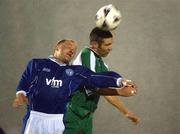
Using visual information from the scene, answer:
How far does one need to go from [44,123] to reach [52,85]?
0.78ft

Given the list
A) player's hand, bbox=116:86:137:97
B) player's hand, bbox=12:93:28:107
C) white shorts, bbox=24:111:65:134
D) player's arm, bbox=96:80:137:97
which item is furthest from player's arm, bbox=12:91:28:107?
player's hand, bbox=116:86:137:97

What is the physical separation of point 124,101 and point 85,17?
0.95 metres

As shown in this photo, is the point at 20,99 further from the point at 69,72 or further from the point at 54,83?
the point at 69,72

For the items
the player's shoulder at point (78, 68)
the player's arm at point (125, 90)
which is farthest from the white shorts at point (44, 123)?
the player's arm at point (125, 90)

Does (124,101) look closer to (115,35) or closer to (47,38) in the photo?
(115,35)

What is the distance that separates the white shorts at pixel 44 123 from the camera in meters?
2.47

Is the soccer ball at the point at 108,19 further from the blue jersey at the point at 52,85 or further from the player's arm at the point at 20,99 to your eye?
the player's arm at the point at 20,99

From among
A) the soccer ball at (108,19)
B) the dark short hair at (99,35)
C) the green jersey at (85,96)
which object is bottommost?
the green jersey at (85,96)

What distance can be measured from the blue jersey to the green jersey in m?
0.06

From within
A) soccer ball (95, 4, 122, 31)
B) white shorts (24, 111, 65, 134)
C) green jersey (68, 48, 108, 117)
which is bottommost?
white shorts (24, 111, 65, 134)

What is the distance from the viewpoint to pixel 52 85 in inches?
97.4

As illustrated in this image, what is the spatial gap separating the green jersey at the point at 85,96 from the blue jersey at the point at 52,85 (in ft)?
0.20

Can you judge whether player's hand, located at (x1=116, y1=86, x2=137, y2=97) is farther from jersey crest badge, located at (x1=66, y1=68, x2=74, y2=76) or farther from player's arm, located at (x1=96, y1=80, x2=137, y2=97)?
jersey crest badge, located at (x1=66, y1=68, x2=74, y2=76)

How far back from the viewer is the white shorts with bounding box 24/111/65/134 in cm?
247
